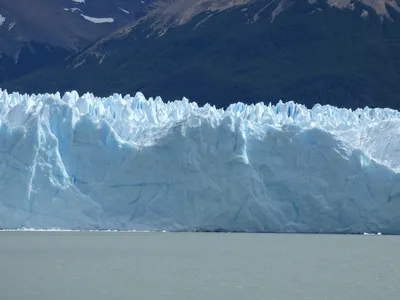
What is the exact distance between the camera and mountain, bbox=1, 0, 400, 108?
88.3m

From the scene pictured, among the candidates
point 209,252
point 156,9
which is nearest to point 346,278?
point 209,252

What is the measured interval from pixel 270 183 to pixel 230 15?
228 ft

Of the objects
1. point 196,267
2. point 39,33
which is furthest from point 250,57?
point 196,267

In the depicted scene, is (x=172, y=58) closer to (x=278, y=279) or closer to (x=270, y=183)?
(x=270, y=183)

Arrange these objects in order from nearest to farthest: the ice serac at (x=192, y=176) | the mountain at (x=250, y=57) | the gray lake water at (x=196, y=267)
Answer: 1. the gray lake water at (x=196, y=267)
2. the ice serac at (x=192, y=176)
3. the mountain at (x=250, y=57)

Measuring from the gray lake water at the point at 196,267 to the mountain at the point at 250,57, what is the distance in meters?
54.2

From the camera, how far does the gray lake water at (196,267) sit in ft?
64.2

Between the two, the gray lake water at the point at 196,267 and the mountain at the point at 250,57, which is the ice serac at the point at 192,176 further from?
the mountain at the point at 250,57

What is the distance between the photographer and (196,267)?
24.3 meters

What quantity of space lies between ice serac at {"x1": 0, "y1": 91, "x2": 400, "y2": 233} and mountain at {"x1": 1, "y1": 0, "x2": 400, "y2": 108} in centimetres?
5111

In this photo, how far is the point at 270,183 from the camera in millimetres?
33656

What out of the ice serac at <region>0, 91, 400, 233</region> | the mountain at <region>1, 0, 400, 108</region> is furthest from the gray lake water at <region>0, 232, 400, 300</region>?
the mountain at <region>1, 0, 400, 108</region>

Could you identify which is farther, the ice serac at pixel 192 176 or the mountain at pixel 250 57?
the mountain at pixel 250 57

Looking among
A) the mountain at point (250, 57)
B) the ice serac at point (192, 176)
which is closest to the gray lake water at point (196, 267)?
the ice serac at point (192, 176)
